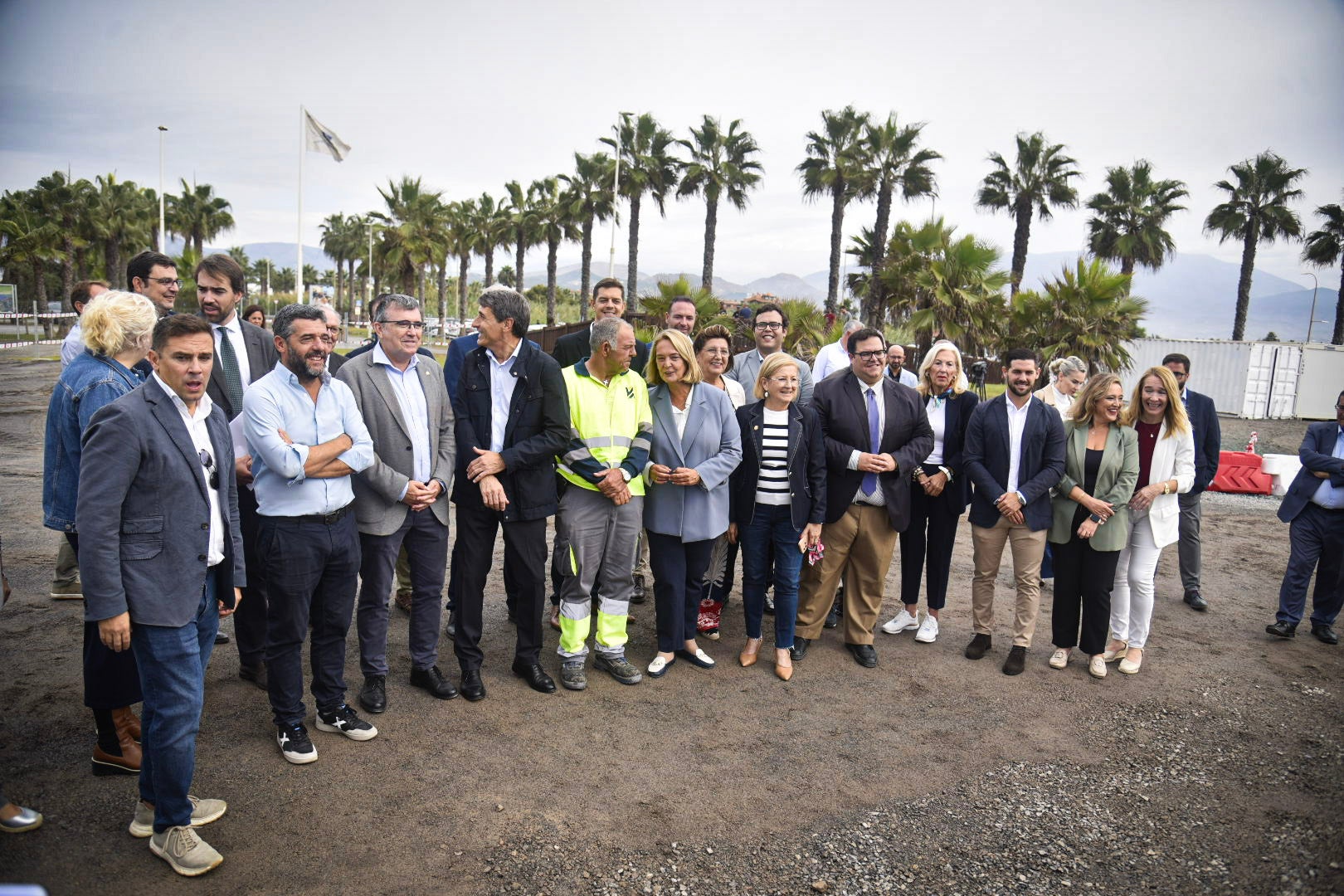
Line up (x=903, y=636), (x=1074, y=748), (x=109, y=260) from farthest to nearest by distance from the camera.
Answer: (x=109, y=260)
(x=903, y=636)
(x=1074, y=748)

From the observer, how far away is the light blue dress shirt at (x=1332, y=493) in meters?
6.03

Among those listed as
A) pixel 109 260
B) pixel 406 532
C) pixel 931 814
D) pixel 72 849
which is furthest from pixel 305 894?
pixel 109 260

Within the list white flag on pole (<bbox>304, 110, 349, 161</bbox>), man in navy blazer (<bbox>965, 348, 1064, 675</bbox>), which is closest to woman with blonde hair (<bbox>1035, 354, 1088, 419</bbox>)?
man in navy blazer (<bbox>965, 348, 1064, 675</bbox>)

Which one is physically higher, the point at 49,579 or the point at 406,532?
the point at 406,532

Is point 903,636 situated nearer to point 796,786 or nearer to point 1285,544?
point 796,786

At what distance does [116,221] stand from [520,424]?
57684 millimetres

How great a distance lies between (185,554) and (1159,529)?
5.85m

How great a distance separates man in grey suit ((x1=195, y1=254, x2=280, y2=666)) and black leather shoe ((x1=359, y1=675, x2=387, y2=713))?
65cm

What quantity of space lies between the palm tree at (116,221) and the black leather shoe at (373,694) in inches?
2195

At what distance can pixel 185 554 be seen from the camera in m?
2.90

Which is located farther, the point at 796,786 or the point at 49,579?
the point at 49,579

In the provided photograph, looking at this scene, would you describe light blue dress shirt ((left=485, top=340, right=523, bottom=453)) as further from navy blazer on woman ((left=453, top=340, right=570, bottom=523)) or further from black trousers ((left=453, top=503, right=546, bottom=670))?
black trousers ((left=453, top=503, right=546, bottom=670))

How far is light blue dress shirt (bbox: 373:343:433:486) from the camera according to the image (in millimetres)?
4215

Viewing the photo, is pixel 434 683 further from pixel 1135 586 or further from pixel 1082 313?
pixel 1082 313
